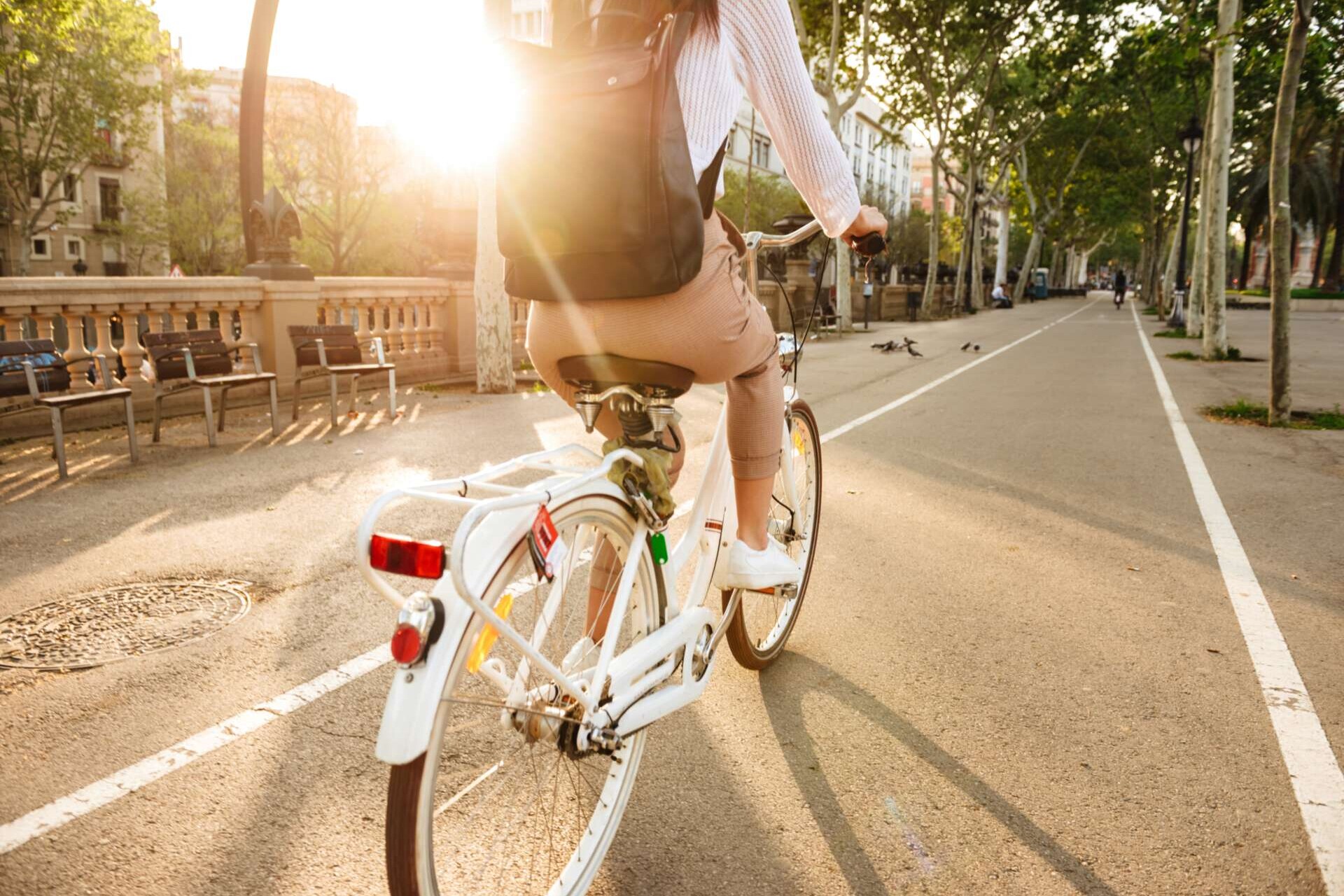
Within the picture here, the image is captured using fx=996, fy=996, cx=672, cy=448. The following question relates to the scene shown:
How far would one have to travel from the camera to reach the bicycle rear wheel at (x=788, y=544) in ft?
11.6

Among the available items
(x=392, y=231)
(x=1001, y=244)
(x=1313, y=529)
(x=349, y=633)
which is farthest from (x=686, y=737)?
(x=1001, y=244)

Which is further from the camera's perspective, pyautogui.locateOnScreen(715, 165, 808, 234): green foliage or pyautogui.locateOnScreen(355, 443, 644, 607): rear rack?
pyautogui.locateOnScreen(715, 165, 808, 234): green foliage

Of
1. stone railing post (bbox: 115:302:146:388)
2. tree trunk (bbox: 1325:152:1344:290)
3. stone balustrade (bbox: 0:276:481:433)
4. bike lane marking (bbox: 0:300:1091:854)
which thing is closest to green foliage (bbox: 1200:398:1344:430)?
bike lane marking (bbox: 0:300:1091:854)

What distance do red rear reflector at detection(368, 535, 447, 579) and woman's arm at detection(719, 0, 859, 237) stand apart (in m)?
1.27

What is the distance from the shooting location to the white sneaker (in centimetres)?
290

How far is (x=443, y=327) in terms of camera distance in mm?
15289

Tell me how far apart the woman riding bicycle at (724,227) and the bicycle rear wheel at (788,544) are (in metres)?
0.92

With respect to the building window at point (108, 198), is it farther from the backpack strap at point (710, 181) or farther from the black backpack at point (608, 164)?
the backpack strap at point (710, 181)

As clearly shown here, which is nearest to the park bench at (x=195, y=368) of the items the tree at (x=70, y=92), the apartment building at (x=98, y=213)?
the tree at (x=70, y=92)

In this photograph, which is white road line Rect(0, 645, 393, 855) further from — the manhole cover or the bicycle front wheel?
the bicycle front wheel

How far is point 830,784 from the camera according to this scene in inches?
116

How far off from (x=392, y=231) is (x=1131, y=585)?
4734 centimetres

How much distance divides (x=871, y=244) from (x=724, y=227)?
0.51m

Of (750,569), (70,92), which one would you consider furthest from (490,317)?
(70,92)
